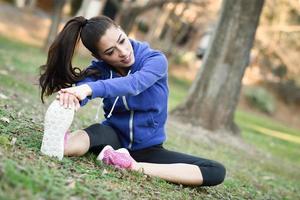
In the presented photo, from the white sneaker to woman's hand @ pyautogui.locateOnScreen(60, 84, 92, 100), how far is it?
0.11 metres

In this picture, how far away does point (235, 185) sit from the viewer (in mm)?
6102

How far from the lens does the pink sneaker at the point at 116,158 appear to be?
15.3ft

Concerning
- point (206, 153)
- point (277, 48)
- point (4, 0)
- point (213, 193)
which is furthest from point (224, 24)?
point (4, 0)

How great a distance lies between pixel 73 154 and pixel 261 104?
26.8 m

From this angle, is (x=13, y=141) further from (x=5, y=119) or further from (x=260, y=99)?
(x=260, y=99)

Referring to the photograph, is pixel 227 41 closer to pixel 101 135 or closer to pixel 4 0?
pixel 101 135

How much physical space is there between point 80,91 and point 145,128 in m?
0.90

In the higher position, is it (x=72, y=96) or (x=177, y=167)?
(x=72, y=96)

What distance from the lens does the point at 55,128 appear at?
13.9 feet

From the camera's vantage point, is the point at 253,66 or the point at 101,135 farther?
the point at 253,66

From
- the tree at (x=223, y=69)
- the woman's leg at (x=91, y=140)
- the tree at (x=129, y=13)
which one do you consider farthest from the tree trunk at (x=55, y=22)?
the woman's leg at (x=91, y=140)

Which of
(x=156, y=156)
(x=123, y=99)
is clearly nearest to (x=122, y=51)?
(x=123, y=99)

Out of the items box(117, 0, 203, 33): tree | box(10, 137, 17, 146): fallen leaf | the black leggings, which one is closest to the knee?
the black leggings

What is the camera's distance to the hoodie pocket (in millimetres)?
4895
